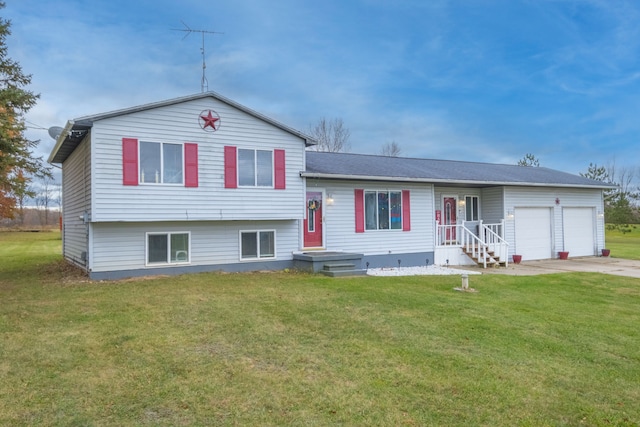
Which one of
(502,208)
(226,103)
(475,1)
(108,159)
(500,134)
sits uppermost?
(475,1)

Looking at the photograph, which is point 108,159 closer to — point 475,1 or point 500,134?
point 475,1

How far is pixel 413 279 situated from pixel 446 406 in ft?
23.2

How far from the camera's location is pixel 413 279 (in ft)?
33.9

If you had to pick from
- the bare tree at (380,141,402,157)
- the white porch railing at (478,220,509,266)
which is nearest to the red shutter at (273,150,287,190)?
the white porch railing at (478,220,509,266)

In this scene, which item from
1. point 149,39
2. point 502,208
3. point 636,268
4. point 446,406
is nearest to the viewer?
point 446,406

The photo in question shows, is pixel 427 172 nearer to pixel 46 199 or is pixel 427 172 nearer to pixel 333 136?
pixel 333 136

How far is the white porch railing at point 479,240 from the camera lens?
13.9 m

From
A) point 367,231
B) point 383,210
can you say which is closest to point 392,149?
point 383,210

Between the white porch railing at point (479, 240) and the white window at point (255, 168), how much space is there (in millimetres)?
6379

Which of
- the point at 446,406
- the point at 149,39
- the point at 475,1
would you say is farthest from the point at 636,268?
the point at 149,39

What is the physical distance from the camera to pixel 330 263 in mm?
11312

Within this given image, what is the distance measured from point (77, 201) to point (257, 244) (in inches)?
217

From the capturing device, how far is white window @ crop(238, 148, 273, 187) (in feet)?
36.3

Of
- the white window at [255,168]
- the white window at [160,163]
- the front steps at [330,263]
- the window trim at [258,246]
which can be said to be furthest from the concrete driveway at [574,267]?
the white window at [160,163]
